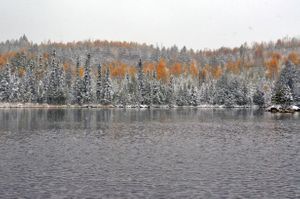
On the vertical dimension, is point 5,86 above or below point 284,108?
above

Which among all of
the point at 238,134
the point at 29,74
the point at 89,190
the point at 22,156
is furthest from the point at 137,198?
the point at 29,74

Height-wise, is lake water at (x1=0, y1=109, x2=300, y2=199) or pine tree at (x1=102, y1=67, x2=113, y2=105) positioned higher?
pine tree at (x1=102, y1=67, x2=113, y2=105)

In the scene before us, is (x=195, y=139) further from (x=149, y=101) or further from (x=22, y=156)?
(x=149, y=101)

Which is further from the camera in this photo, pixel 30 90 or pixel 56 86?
pixel 56 86

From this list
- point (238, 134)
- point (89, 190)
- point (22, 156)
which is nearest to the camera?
point (89, 190)

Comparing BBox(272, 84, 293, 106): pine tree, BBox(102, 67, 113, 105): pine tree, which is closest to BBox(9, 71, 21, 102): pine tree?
BBox(102, 67, 113, 105): pine tree

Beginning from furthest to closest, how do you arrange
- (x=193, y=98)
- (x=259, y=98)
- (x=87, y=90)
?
(x=193, y=98)
(x=259, y=98)
(x=87, y=90)

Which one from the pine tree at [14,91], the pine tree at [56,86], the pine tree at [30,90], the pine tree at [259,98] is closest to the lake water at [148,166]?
the pine tree at [56,86]

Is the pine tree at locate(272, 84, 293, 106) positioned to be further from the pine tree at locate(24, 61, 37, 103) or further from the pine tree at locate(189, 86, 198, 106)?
the pine tree at locate(24, 61, 37, 103)

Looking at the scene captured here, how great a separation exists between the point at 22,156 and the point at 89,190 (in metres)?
14.8

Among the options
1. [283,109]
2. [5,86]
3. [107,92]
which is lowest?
[283,109]

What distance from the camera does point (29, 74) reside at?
16538 cm

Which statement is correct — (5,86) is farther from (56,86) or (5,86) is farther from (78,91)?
(78,91)

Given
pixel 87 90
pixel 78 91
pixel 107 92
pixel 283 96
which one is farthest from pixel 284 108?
pixel 78 91
